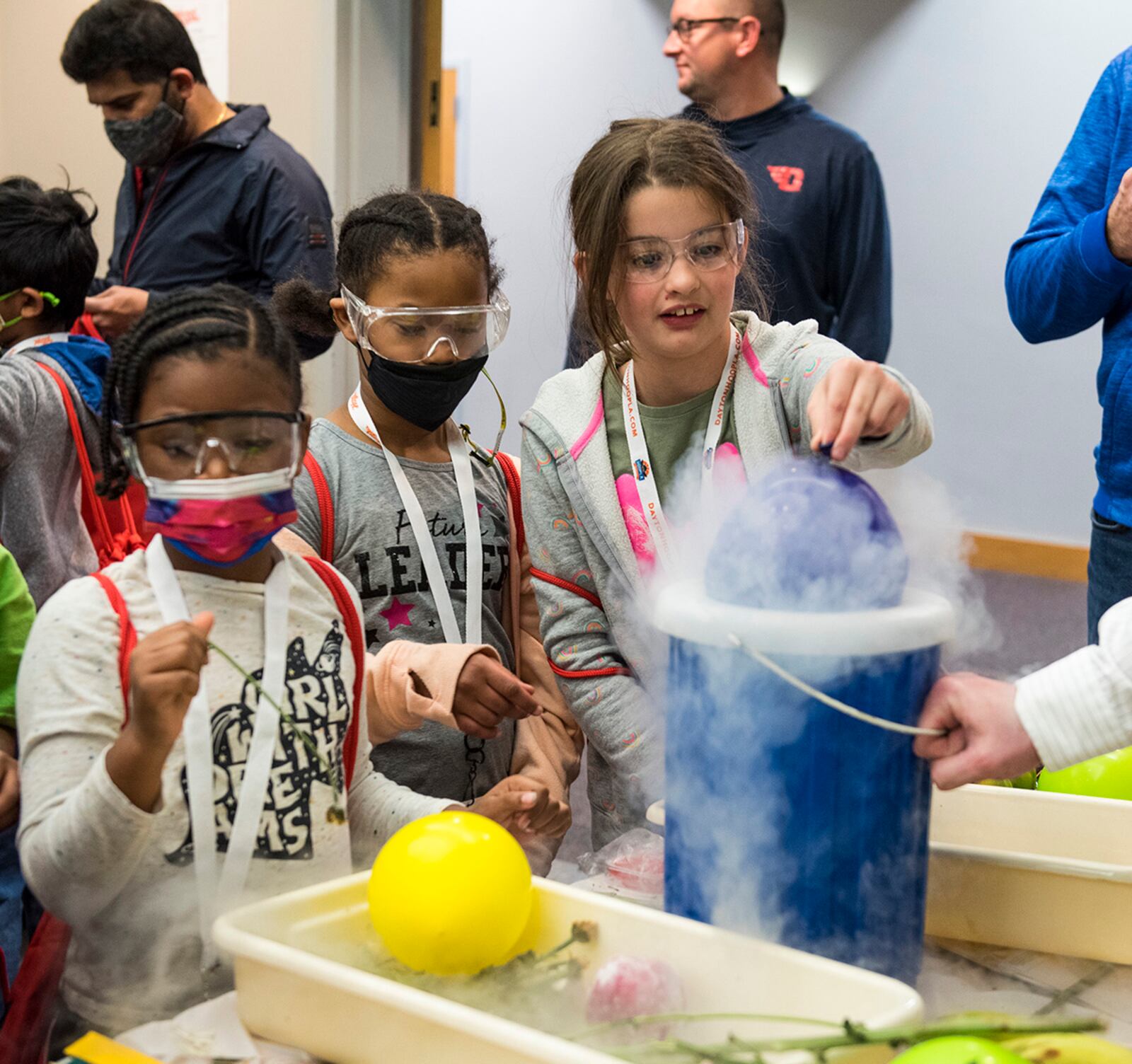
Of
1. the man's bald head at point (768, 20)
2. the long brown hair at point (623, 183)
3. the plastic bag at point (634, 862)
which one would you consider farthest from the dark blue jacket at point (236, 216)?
the plastic bag at point (634, 862)

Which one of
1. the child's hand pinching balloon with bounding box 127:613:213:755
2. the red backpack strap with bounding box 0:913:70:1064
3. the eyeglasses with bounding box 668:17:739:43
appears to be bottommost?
the red backpack strap with bounding box 0:913:70:1064

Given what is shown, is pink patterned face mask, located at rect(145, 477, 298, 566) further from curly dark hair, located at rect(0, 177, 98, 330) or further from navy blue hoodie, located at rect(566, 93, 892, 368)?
navy blue hoodie, located at rect(566, 93, 892, 368)

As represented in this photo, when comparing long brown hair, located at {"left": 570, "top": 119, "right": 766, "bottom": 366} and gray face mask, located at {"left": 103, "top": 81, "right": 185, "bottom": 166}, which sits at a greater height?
gray face mask, located at {"left": 103, "top": 81, "right": 185, "bottom": 166}

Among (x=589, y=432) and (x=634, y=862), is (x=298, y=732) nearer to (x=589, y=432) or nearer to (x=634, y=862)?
(x=634, y=862)

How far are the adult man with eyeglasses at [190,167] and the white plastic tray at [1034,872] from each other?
7.05ft

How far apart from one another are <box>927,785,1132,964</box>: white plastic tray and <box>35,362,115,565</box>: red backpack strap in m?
1.59

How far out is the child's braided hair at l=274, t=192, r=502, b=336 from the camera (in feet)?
5.78

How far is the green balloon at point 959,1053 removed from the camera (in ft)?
2.35

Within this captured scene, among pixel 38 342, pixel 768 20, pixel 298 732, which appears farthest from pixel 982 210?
pixel 298 732

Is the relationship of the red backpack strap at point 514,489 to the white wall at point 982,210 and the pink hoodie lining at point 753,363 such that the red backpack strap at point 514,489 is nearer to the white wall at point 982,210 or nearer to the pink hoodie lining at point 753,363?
the pink hoodie lining at point 753,363

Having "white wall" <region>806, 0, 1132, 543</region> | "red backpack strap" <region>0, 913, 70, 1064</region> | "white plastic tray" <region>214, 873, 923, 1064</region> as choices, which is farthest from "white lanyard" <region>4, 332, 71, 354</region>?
"white wall" <region>806, 0, 1132, 543</region>

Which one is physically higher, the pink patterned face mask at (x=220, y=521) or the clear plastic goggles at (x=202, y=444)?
the clear plastic goggles at (x=202, y=444)

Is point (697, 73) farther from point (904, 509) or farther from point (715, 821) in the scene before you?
point (715, 821)

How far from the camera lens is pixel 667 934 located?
958 millimetres
